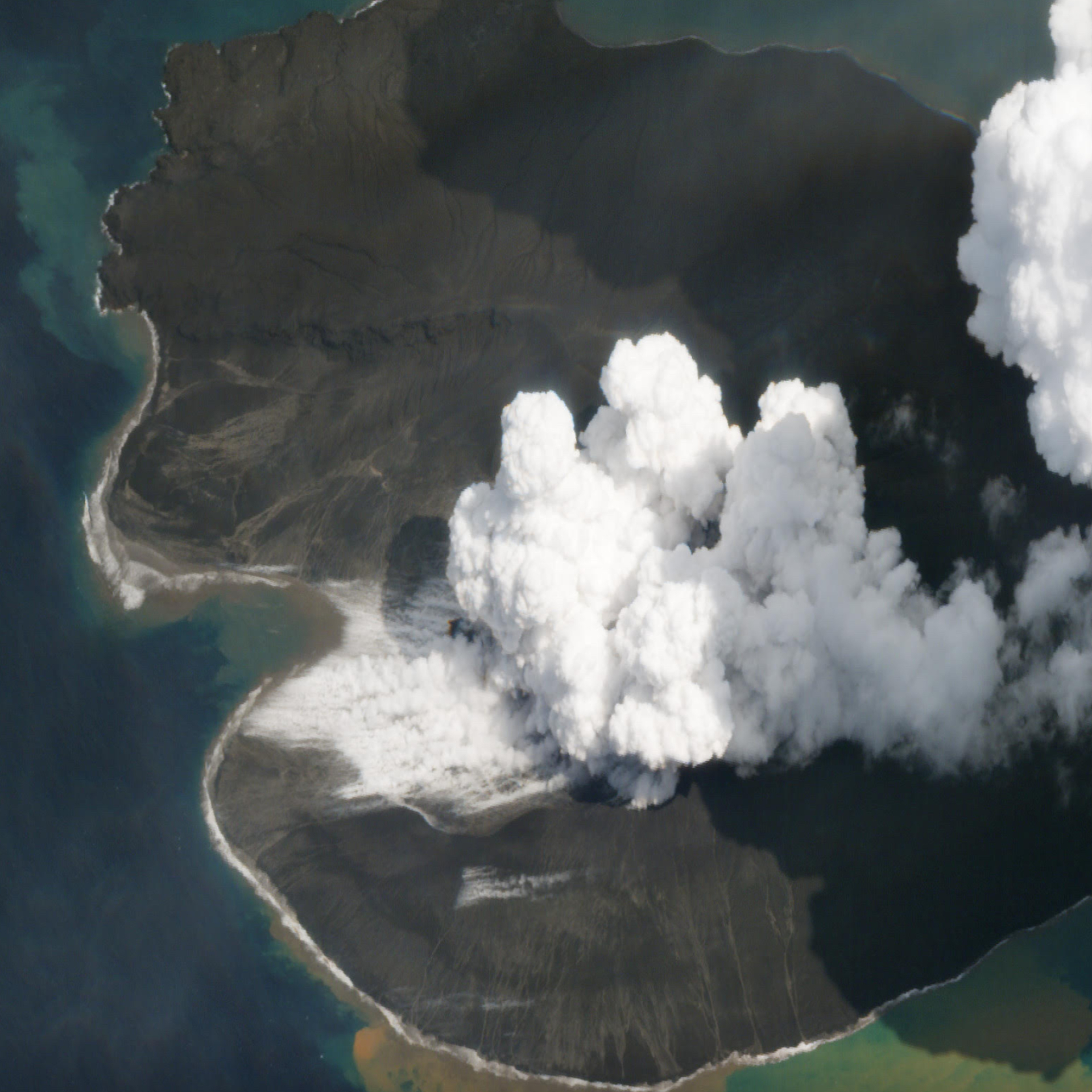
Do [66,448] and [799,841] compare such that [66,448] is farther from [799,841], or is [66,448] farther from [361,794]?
[799,841]

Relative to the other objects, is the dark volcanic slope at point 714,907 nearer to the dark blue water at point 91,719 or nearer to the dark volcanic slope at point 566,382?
the dark volcanic slope at point 566,382

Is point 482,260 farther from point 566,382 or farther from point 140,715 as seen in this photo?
point 140,715

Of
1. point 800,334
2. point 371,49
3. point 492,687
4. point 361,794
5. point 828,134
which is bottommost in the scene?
point 361,794

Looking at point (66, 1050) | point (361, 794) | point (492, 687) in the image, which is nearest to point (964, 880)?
point (492, 687)

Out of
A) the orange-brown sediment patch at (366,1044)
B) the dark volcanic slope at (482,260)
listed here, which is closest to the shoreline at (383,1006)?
the orange-brown sediment patch at (366,1044)

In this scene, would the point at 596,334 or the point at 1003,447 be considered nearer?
the point at 1003,447

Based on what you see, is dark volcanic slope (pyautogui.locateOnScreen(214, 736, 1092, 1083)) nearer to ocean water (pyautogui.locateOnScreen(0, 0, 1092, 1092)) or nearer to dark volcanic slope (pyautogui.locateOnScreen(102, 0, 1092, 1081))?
dark volcanic slope (pyautogui.locateOnScreen(102, 0, 1092, 1081))
